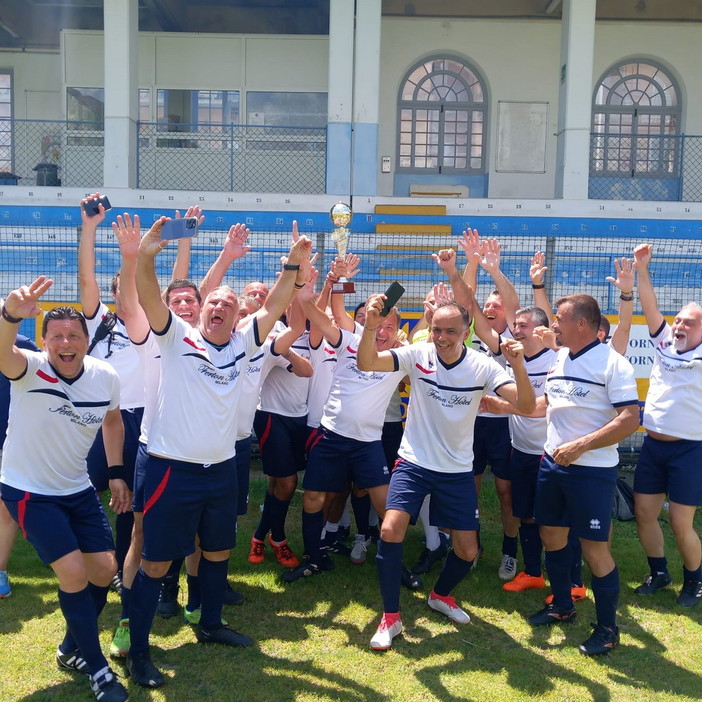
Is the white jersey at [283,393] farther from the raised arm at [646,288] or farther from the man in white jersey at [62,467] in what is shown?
the raised arm at [646,288]

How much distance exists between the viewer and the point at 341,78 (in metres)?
13.9

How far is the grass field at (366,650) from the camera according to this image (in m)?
4.22

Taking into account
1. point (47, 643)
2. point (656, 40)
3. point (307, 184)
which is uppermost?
point (656, 40)

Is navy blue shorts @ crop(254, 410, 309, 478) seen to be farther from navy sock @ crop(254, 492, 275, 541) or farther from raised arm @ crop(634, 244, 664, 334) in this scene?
raised arm @ crop(634, 244, 664, 334)

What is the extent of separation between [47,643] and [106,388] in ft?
5.49

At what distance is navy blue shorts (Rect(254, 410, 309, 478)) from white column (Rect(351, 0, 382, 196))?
28.5ft

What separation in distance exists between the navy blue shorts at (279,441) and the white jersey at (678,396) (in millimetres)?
2615

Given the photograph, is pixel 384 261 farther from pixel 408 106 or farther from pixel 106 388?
pixel 408 106

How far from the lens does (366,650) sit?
15.4 feet

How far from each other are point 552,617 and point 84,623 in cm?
294

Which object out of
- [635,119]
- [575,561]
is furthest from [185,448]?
[635,119]

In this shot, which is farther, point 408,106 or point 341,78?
point 408,106

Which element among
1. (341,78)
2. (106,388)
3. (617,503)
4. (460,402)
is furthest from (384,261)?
(341,78)

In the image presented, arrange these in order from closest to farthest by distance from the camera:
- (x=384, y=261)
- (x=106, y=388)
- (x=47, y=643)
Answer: (x=106, y=388)
(x=47, y=643)
(x=384, y=261)
